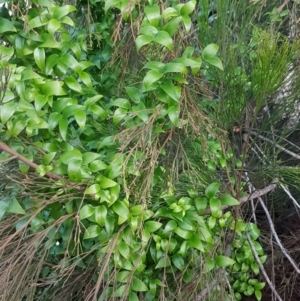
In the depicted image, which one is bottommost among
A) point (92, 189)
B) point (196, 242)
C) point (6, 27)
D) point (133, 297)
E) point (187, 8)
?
point (133, 297)

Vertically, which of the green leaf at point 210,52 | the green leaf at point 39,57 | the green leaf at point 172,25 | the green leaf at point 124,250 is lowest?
the green leaf at point 124,250

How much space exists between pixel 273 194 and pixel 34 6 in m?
1.05

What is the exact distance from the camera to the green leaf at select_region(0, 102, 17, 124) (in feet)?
2.67

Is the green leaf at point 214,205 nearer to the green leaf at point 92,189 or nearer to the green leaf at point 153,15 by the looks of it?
the green leaf at point 92,189

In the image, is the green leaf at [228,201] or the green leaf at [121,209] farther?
the green leaf at [228,201]

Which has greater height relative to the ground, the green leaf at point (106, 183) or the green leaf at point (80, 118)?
the green leaf at point (80, 118)

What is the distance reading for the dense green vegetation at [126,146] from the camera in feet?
2.80

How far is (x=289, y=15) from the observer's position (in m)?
1.26

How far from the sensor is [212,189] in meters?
0.97

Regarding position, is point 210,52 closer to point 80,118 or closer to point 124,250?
point 80,118

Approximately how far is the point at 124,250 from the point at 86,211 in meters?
0.13

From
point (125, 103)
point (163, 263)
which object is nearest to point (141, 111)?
point (125, 103)

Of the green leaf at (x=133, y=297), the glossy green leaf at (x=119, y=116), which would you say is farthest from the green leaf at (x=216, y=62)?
the green leaf at (x=133, y=297)

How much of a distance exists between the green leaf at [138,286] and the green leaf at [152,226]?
4.9 inches
